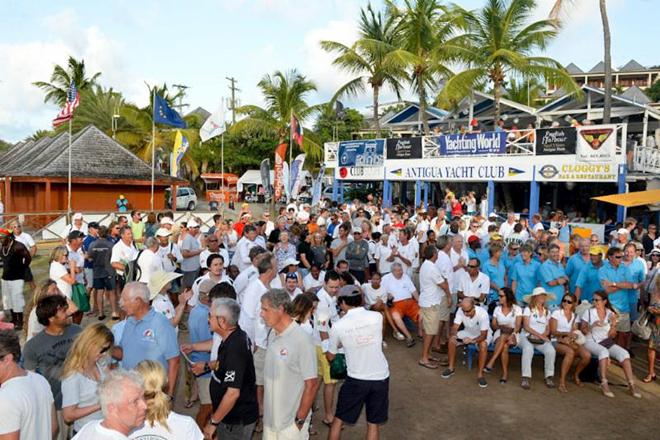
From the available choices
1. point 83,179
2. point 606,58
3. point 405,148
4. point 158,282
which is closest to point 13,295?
point 158,282

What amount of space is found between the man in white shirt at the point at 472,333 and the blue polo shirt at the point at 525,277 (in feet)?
4.08

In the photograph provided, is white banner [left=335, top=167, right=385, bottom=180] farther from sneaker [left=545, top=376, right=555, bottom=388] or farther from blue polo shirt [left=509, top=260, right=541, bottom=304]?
sneaker [left=545, top=376, right=555, bottom=388]

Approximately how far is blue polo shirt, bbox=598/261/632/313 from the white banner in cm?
1603

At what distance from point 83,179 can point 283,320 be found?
22022 mm

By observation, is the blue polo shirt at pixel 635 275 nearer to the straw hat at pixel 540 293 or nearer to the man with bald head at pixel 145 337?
the straw hat at pixel 540 293

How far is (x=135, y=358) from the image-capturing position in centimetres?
430

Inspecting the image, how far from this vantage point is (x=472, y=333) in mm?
7551

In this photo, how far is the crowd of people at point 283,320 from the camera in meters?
3.64

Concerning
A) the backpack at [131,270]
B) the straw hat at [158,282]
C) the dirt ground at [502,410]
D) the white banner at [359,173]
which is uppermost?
the white banner at [359,173]

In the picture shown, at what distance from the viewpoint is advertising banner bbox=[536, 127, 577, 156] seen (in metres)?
17.9

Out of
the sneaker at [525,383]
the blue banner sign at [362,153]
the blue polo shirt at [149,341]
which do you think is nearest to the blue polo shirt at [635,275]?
the sneaker at [525,383]

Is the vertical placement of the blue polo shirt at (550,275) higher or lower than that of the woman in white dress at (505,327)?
higher

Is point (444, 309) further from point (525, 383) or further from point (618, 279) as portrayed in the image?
point (618, 279)

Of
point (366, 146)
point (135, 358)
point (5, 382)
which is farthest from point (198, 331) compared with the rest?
point (366, 146)
